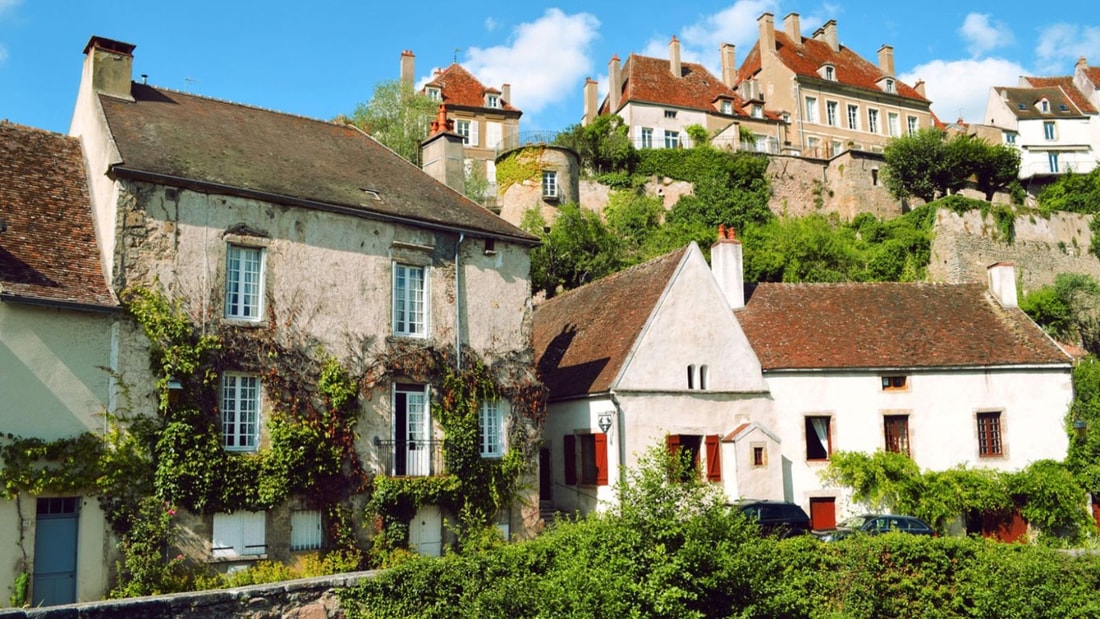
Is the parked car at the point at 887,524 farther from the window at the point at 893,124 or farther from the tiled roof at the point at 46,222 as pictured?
the window at the point at 893,124

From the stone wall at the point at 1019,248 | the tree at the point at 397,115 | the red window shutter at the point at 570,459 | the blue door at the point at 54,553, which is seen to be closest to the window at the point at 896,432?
the red window shutter at the point at 570,459

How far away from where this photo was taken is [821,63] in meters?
62.4

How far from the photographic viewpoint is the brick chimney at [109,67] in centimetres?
1941

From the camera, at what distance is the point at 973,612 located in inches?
611

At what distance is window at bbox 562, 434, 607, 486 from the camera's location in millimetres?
23547

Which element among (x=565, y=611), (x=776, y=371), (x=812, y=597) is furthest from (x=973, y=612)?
(x=776, y=371)

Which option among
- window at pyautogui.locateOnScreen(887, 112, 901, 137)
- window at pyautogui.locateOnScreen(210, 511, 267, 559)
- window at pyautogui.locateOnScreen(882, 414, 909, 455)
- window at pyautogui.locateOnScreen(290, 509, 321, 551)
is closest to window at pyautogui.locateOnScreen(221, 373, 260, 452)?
window at pyautogui.locateOnScreen(210, 511, 267, 559)

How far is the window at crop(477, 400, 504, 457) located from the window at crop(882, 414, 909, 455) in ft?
39.0

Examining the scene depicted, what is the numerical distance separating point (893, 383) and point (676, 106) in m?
31.9

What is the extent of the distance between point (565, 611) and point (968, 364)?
18.2 metres

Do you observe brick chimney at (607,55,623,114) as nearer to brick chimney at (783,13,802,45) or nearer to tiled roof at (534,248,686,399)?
brick chimney at (783,13,802,45)

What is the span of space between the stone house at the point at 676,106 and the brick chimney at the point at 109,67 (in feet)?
120

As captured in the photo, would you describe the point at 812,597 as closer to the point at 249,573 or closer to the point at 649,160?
the point at 249,573

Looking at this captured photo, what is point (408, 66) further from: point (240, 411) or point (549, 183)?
point (240, 411)
